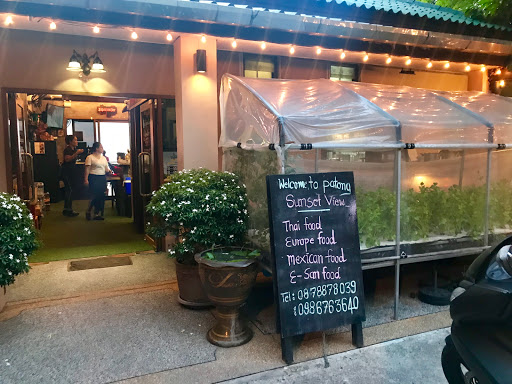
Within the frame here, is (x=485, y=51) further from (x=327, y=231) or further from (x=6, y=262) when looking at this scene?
(x=6, y=262)

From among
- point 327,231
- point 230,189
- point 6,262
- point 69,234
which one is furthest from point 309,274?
point 69,234

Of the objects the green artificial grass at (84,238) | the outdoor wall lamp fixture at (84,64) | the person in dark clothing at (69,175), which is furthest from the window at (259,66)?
the person in dark clothing at (69,175)

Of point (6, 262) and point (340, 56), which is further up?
point (340, 56)

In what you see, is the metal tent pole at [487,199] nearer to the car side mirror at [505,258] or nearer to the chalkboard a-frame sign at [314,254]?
the chalkboard a-frame sign at [314,254]

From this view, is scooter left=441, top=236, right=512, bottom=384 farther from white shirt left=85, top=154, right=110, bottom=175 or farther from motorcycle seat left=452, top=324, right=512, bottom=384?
white shirt left=85, top=154, right=110, bottom=175

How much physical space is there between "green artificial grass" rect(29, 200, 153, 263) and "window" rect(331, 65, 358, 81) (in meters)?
4.67

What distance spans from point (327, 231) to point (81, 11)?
3.61 metres

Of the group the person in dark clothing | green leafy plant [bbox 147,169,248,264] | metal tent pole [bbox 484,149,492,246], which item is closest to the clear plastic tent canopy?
metal tent pole [bbox 484,149,492,246]

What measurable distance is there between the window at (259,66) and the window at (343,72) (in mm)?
1229

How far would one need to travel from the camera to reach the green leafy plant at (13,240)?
11.9 feet

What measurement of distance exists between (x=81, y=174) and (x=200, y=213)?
10.1m

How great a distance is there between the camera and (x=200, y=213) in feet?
13.7

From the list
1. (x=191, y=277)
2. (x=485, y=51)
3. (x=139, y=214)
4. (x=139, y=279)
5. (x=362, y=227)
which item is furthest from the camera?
(x=139, y=214)

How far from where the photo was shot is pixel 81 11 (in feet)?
15.0
